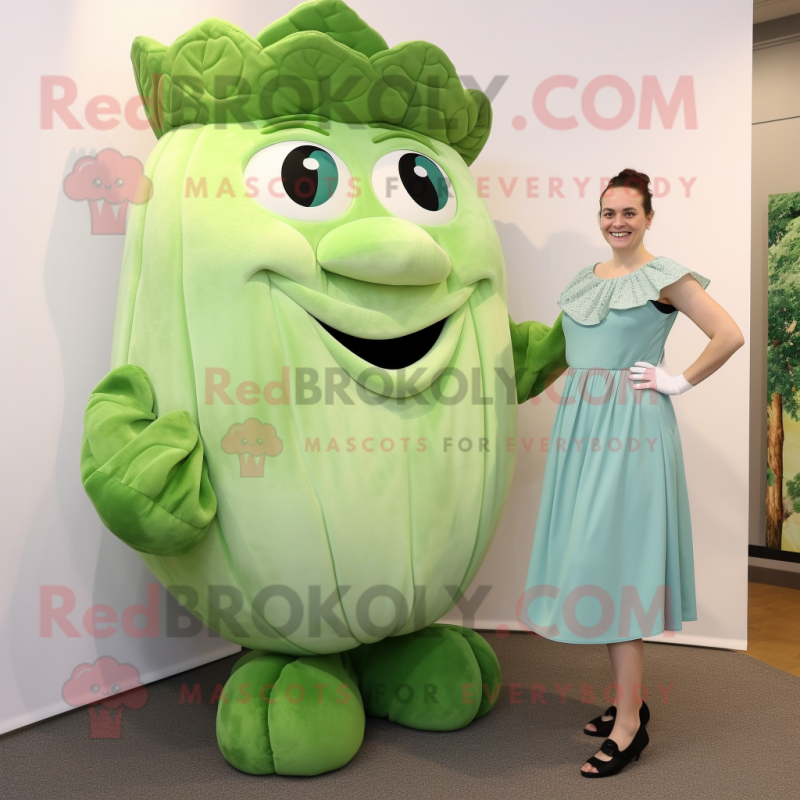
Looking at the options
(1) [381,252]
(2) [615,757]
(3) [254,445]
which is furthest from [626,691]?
(1) [381,252]

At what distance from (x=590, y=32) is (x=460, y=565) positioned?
6.69ft

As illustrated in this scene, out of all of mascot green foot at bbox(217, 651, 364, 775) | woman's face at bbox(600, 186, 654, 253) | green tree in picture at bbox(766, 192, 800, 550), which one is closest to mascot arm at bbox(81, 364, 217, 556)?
mascot green foot at bbox(217, 651, 364, 775)

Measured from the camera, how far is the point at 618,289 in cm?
208

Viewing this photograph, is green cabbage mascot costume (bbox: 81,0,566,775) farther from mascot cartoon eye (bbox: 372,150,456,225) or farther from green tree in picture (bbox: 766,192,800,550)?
green tree in picture (bbox: 766,192,800,550)

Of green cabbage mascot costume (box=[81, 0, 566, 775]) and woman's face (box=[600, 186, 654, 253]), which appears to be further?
woman's face (box=[600, 186, 654, 253])

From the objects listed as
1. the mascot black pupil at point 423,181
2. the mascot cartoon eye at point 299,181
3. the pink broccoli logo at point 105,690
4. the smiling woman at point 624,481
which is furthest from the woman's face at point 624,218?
the pink broccoli logo at point 105,690

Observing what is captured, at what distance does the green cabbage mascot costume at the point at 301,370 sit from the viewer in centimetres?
182

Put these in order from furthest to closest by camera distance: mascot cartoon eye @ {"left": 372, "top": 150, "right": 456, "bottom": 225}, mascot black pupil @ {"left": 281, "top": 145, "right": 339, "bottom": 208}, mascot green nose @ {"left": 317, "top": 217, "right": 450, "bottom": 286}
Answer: mascot cartoon eye @ {"left": 372, "top": 150, "right": 456, "bottom": 225}, mascot black pupil @ {"left": 281, "top": 145, "right": 339, "bottom": 208}, mascot green nose @ {"left": 317, "top": 217, "right": 450, "bottom": 286}

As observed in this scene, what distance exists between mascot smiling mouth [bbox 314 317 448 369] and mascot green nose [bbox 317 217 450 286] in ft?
0.53

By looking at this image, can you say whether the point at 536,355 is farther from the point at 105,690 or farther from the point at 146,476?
the point at 105,690

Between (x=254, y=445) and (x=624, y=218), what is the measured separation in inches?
42.3

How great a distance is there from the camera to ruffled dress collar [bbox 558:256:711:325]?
6.62 ft

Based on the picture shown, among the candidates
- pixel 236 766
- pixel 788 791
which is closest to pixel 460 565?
pixel 236 766

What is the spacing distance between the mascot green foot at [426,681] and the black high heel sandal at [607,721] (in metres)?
0.28
